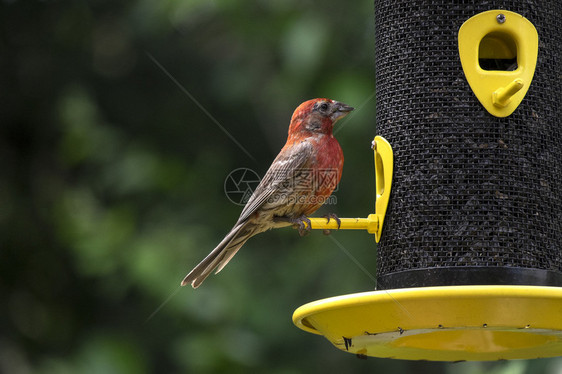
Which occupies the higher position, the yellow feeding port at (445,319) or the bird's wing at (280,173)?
the bird's wing at (280,173)

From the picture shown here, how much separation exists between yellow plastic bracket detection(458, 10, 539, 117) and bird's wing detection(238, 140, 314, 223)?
71.0 inches

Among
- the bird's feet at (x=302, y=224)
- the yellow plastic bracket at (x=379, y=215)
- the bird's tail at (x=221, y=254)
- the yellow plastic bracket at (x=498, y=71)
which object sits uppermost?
the yellow plastic bracket at (x=498, y=71)

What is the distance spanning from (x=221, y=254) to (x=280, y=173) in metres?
0.77

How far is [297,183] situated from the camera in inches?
287

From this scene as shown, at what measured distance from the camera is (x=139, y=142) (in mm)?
9984

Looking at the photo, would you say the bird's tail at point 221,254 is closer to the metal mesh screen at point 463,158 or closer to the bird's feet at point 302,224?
the bird's feet at point 302,224

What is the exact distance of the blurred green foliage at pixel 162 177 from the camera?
9.09 metres

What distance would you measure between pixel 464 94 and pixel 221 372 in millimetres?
3927

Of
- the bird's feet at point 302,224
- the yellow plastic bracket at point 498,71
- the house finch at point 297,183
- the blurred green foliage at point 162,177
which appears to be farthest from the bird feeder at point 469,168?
the blurred green foliage at point 162,177

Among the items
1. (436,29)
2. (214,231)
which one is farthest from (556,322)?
(214,231)

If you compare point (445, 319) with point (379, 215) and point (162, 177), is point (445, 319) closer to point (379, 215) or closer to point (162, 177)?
point (379, 215)

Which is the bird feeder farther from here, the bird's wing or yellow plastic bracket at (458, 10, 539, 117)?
the bird's wing

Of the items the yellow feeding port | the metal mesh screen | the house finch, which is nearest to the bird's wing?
the house finch

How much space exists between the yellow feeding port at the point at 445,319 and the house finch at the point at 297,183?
1.55 meters
